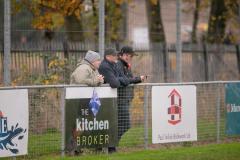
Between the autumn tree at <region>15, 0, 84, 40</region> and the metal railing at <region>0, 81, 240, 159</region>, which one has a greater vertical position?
the autumn tree at <region>15, 0, 84, 40</region>

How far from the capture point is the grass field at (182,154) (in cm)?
1271

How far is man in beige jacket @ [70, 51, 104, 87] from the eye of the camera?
503 inches

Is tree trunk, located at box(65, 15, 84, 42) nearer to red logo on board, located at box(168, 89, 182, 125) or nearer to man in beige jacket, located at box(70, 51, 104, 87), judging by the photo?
red logo on board, located at box(168, 89, 182, 125)

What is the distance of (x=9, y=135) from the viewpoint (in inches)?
469

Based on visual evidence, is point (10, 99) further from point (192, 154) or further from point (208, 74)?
point (208, 74)

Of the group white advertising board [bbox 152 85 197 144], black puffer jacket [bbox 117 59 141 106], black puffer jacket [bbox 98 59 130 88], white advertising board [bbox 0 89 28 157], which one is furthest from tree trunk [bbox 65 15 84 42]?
white advertising board [bbox 0 89 28 157]

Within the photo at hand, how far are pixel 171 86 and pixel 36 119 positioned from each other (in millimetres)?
2983

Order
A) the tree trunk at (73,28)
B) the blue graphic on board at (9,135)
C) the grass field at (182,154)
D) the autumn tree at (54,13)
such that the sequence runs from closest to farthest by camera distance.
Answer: the blue graphic on board at (9,135) < the grass field at (182,154) < the autumn tree at (54,13) < the tree trunk at (73,28)

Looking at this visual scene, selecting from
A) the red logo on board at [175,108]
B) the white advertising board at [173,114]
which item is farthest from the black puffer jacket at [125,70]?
the red logo on board at [175,108]

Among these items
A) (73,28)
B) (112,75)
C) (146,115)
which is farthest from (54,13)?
(112,75)

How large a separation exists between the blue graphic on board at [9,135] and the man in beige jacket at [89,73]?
4.72ft

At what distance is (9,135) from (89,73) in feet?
6.06

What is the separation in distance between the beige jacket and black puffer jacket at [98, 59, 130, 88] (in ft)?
1.04

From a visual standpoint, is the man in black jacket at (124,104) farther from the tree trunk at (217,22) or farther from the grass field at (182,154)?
the tree trunk at (217,22)
